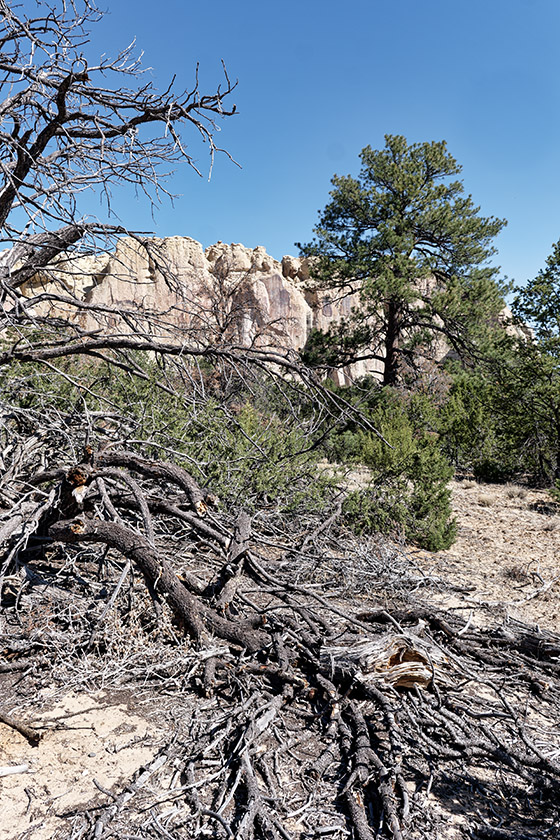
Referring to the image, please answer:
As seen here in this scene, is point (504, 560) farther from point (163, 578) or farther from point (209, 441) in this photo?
point (163, 578)

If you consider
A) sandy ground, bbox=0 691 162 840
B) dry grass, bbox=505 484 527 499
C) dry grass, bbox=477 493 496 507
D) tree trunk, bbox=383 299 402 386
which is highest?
tree trunk, bbox=383 299 402 386

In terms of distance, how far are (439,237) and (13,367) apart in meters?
13.6

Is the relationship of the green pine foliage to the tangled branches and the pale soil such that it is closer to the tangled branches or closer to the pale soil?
the tangled branches

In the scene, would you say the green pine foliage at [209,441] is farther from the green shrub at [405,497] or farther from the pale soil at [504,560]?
the pale soil at [504,560]

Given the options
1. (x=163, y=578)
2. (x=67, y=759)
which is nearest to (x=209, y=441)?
(x=163, y=578)

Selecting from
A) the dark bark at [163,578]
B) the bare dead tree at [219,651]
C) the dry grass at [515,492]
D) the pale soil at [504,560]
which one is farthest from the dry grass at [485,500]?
the dark bark at [163,578]

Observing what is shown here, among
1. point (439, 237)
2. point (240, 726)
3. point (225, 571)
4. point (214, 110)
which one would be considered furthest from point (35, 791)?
point (439, 237)

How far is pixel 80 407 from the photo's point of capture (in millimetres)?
6062

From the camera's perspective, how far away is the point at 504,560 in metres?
6.85

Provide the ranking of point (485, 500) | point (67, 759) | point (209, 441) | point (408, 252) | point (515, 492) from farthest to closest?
Result: point (408, 252) < point (515, 492) < point (485, 500) < point (209, 441) < point (67, 759)

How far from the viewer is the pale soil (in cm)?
522

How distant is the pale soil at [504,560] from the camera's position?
17.1 ft

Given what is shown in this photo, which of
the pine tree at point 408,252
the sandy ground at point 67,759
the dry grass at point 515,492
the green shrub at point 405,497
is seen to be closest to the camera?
the sandy ground at point 67,759

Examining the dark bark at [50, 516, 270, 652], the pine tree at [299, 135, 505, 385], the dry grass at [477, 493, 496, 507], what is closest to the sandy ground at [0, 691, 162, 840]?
the dark bark at [50, 516, 270, 652]
